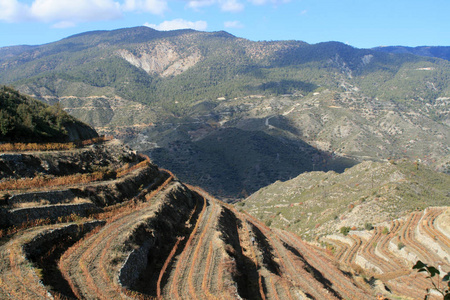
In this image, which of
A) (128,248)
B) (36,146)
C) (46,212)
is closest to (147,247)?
(128,248)

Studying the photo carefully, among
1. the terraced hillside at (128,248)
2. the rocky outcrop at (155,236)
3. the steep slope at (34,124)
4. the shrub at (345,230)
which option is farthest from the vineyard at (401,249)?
the steep slope at (34,124)

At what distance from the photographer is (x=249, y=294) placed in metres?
18.4

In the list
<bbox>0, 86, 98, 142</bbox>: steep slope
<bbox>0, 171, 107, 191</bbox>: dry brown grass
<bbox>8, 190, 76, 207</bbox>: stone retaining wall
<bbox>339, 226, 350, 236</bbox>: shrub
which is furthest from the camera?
<bbox>339, 226, 350, 236</bbox>: shrub

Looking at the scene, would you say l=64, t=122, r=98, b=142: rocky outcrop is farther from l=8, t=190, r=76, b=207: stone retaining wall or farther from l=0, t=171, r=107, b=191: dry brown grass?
l=8, t=190, r=76, b=207: stone retaining wall

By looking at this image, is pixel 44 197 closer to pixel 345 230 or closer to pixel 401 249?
pixel 401 249

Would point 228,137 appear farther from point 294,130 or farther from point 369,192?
point 369,192

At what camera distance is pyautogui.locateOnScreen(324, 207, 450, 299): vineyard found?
27.2 metres

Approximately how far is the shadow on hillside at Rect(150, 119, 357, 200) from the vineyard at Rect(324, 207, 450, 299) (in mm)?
48524

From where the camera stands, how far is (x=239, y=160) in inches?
4220

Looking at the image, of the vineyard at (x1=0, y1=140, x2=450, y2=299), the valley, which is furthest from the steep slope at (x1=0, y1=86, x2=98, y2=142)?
the vineyard at (x1=0, y1=140, x2=450, y2=299)

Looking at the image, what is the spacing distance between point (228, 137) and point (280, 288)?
106386mm

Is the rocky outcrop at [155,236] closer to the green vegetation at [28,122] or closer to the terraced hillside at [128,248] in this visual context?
the terraced hillside at [128,248]

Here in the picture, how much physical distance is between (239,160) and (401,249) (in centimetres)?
7707

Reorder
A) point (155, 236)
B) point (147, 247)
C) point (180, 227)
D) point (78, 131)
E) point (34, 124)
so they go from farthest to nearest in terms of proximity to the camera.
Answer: point (78, 131) < point (34, 124) < point (180, 227) < point (155, 236) < point (147, 247)
